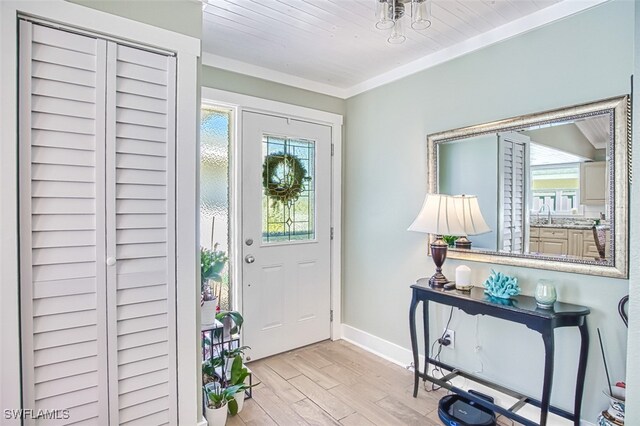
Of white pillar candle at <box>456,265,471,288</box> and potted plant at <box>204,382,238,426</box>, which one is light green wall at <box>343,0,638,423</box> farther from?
potted plant at <box>204,382,238,426</box>

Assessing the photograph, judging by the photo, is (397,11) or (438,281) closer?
(397,11)

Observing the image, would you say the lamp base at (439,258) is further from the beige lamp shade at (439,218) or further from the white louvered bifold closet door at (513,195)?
the white louvered bifold closet door at (513,195)

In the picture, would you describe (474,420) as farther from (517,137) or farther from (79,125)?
(79,125)

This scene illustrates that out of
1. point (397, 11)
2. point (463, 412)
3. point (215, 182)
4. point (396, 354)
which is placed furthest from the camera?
point (396, 354)

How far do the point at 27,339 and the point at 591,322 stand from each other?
2669 millimetres

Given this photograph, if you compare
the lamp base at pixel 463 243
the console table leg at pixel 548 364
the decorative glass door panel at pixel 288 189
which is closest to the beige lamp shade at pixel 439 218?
the lamp base at pixel 463 243

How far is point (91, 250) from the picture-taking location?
61.6 inches

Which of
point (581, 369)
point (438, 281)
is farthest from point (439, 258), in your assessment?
point (581, 369)

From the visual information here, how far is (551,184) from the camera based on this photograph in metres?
1.98

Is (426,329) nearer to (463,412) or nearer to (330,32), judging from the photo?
(463,412)

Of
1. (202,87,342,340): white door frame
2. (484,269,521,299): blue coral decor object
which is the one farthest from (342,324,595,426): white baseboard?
(484,269,521,299): blue coral decor object

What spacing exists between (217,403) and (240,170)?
1.62 meters

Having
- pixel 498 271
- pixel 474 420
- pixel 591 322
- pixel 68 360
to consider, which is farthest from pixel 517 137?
pixel 68 360

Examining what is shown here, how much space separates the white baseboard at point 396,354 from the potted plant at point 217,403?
1.39 m
